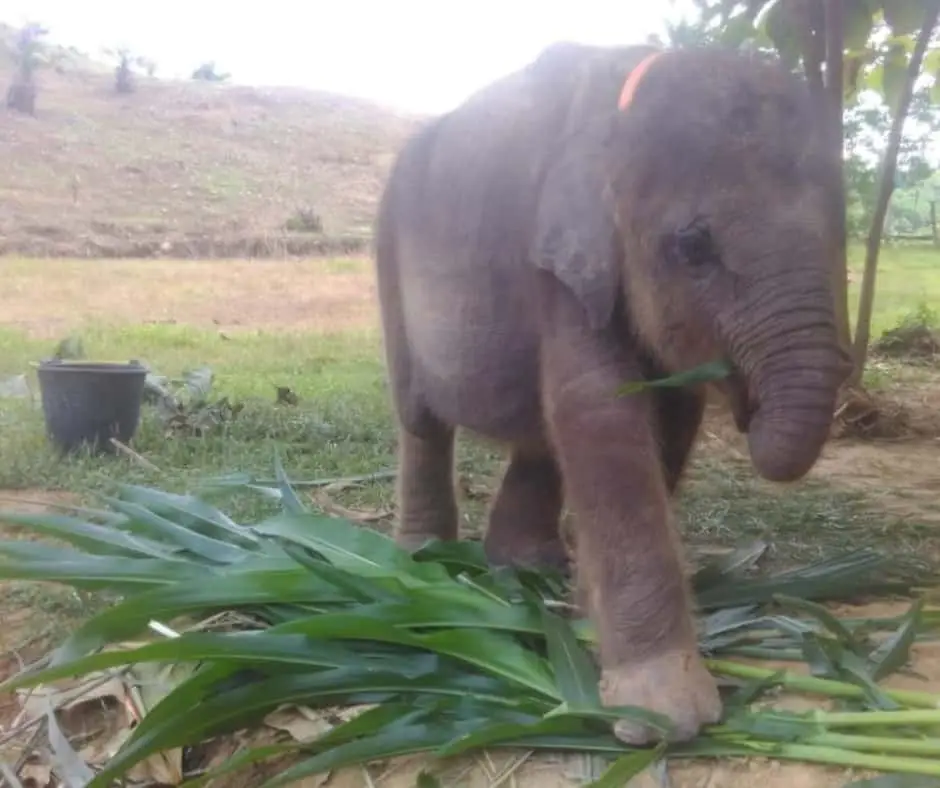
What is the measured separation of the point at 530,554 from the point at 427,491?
0.24 metres

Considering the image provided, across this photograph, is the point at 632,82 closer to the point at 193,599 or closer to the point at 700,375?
the point at 700,375

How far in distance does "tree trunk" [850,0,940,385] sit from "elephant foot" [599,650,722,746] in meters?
1.99

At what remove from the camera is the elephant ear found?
1.31 metres

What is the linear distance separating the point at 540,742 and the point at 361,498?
51.1 inches

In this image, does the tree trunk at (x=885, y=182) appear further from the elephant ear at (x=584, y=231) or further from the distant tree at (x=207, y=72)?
the distant tree at (x=207, y=72)

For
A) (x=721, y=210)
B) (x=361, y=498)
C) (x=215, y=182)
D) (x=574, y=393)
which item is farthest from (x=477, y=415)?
(x=215, y=182)

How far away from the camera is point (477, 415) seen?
5.38 feet

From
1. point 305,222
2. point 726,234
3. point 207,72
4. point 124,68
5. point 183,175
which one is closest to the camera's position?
point 726,234

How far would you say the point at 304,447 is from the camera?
2900 millimetres

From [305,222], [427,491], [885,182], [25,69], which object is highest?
[25,69]

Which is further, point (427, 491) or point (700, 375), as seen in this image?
point (427, 491)

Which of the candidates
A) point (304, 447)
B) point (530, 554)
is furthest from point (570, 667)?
point (304, 447)

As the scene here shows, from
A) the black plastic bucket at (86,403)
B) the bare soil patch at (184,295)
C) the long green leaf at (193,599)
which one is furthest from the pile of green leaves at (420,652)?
the bare soil patch at (184,295)

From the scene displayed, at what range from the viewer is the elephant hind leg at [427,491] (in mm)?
1982
